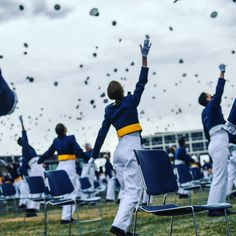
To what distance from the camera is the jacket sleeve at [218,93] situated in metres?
8.77

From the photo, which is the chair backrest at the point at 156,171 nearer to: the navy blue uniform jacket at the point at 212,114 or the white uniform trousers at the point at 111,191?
the navy blue uniform jacket at the point at 212,114

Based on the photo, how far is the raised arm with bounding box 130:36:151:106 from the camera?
7812mm

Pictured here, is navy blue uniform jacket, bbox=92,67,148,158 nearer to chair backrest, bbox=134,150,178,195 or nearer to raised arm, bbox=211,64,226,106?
raised arm, bbox=211,64,226,106

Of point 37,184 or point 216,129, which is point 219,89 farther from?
point 37,184

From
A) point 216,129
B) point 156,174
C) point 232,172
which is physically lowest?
point 232,172

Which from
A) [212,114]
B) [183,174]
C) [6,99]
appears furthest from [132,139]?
[6,99]

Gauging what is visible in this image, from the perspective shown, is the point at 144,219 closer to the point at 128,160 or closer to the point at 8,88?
the point at 128,160

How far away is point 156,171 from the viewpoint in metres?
5.79

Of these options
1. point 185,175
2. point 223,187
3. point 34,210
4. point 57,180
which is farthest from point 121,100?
point 34,210

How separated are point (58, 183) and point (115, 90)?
1718 mm

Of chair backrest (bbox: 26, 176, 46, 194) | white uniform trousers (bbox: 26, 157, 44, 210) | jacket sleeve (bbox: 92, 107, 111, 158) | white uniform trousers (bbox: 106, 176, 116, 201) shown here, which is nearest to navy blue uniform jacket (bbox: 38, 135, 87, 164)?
chair backrest (bbox: 26, 176, 46, 194)

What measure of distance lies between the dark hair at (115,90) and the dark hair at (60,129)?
4017 mm

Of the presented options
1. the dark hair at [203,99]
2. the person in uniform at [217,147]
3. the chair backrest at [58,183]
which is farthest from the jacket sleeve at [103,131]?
the dark hair at [203,99]

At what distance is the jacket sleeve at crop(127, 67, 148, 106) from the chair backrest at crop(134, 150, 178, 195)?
2.16 m
